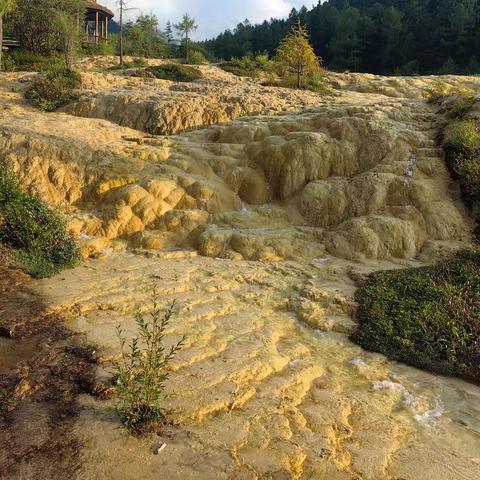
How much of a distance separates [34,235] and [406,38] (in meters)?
54.8

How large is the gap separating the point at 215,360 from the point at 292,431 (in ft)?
4.95

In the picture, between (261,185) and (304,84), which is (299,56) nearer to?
(304,84)

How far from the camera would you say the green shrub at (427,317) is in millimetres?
6176

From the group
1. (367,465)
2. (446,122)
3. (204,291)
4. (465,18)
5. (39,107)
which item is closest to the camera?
(367,465)

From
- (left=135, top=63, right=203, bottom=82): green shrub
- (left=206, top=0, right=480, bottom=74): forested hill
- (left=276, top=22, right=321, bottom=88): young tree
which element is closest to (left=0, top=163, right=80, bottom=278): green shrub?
(left=135, top=63, right=203, bottom=82): green shrub

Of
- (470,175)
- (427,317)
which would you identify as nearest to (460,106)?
(470,175)

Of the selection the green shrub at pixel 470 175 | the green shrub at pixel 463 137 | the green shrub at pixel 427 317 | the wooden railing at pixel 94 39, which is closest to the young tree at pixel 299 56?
the green shrub at pixel 463 137

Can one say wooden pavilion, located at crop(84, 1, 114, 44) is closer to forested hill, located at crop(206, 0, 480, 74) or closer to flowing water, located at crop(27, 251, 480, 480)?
forested hill, located at crop(206, 0, 480, 74)

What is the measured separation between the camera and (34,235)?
8586 mm

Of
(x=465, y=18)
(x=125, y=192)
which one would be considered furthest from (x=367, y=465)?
(x=465, y=18)

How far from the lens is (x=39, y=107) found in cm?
1509

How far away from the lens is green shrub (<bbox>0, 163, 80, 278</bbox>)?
8109 mm

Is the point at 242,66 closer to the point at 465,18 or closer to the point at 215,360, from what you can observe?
the point at 215,360

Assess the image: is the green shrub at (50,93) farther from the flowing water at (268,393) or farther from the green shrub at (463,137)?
the green shrub at (463,137)
